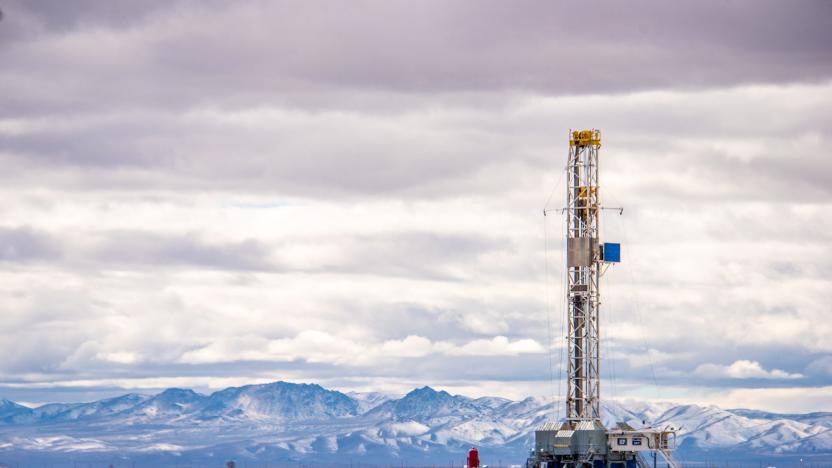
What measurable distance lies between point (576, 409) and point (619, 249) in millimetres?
17266

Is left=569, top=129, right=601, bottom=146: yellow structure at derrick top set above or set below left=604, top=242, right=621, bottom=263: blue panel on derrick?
above

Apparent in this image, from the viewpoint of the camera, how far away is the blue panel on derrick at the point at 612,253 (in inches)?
6565

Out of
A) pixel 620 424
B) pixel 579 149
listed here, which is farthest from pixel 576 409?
pixel 579 149

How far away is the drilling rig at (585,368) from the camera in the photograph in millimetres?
162375

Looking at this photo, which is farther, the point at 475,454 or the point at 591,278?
the point at 591,278

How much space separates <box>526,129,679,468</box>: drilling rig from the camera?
533 ft

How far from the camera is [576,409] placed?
16788 centimetres

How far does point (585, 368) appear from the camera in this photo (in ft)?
547

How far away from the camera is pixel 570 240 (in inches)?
6619

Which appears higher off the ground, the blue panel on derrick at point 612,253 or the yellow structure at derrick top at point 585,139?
the yellow structure at derrick top at point 585,139

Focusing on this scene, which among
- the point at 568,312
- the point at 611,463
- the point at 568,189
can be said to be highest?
the point at 568,189

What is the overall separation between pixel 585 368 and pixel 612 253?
12237 millimetres

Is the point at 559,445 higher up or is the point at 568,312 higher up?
the point at 568,312

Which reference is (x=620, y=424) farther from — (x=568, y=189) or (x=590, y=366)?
(x=568, y=189)
